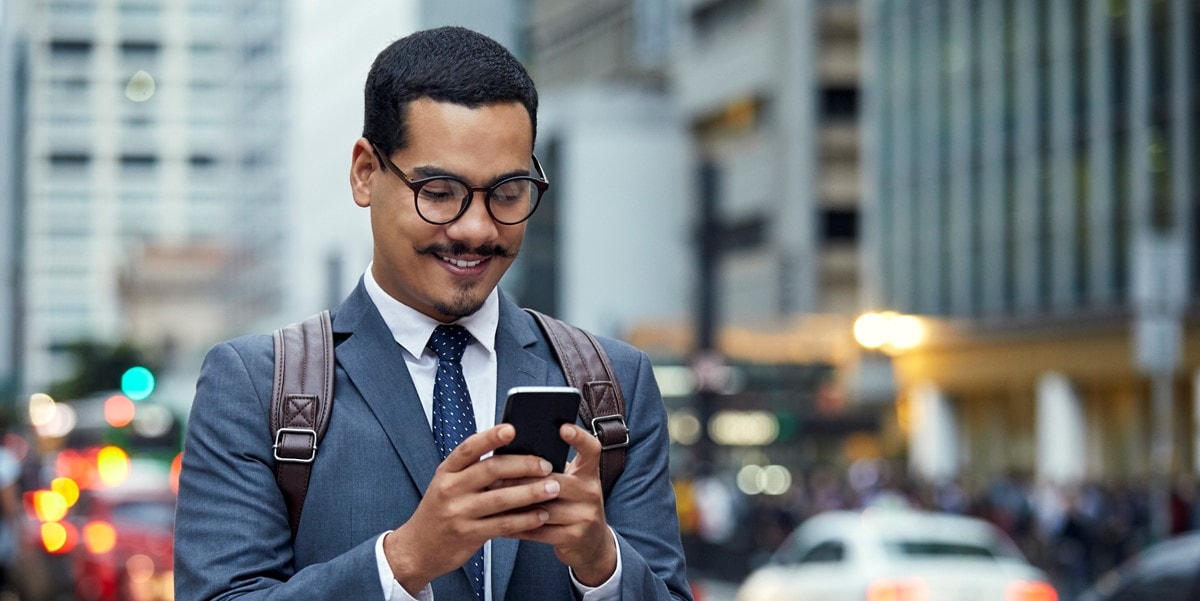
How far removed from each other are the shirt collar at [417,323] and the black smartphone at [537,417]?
0.54 m

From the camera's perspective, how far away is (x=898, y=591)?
1591cm

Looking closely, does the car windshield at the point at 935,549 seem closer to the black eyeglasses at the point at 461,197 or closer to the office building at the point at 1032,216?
the black eyeglasses at the point at 461,197

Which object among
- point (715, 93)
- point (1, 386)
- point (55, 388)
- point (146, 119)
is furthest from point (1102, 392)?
point (146, 119)

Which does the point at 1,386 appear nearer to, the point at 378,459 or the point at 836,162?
the point at 836,162

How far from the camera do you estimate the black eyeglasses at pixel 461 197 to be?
10.3 ft

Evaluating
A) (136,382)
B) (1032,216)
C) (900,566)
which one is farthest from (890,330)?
(900,566)

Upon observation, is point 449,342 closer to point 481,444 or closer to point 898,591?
point 481,444

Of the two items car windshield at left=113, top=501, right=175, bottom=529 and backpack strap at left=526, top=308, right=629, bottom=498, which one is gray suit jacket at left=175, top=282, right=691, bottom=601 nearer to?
backpack strap at left=526, top=308, right=629, bottom=498

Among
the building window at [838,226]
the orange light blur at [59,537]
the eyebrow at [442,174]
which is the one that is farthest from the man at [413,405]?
the building window at [838,226]

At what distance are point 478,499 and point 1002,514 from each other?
28773mm

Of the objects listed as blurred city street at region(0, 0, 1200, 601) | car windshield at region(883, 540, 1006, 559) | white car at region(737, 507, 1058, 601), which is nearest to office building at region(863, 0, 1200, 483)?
blurred city street at region(0, 0, 1200, 601)

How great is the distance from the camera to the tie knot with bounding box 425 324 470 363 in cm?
329

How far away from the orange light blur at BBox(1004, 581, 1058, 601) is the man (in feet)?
41.0

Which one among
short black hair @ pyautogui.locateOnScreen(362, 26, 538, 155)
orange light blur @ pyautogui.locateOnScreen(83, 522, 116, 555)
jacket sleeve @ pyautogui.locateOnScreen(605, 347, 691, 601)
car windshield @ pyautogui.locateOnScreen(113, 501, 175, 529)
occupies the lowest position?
orange light blur @ pyautogui.locateOnScreen(83, 522, 116, 555)
